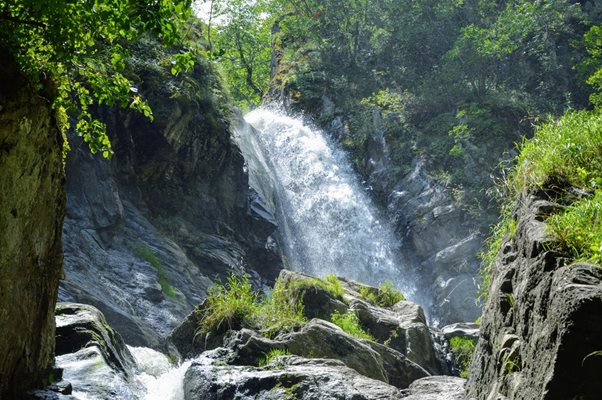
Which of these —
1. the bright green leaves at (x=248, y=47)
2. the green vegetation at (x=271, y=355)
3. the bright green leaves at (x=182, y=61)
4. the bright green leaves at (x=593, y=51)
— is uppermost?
the bright green leaves at (x=248, y=47)

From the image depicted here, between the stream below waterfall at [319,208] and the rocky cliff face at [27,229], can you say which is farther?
the stream below waterfall at [319,208]

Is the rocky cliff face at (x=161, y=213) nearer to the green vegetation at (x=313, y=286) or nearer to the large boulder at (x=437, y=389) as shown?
the green vegetation at (x=313, y=286)

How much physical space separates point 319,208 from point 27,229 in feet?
70.4

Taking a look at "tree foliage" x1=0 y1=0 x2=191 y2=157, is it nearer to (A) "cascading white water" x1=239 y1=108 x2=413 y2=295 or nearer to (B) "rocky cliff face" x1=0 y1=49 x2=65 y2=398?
(B) "rocky cliff face" x1=0 y1=49 x2=65 y2=398

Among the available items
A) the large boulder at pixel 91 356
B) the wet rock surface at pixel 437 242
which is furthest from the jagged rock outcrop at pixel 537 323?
the wet rock surface at pixel 437 242

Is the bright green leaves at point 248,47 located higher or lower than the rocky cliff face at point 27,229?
higher

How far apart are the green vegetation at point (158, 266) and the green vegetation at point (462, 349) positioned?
7.15 metres

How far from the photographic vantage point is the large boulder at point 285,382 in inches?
292

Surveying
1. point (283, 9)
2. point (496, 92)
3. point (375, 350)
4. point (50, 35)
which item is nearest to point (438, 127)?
point (496, 92)

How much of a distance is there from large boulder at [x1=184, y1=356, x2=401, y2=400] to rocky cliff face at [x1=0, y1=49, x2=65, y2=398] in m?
1.93

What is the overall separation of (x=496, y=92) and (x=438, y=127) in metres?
3.20

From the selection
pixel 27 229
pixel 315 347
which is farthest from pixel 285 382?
pixel 27 229

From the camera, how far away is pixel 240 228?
22625mm

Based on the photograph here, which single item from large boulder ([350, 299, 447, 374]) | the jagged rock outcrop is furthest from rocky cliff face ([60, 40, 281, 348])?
the jagged rock outcrop
